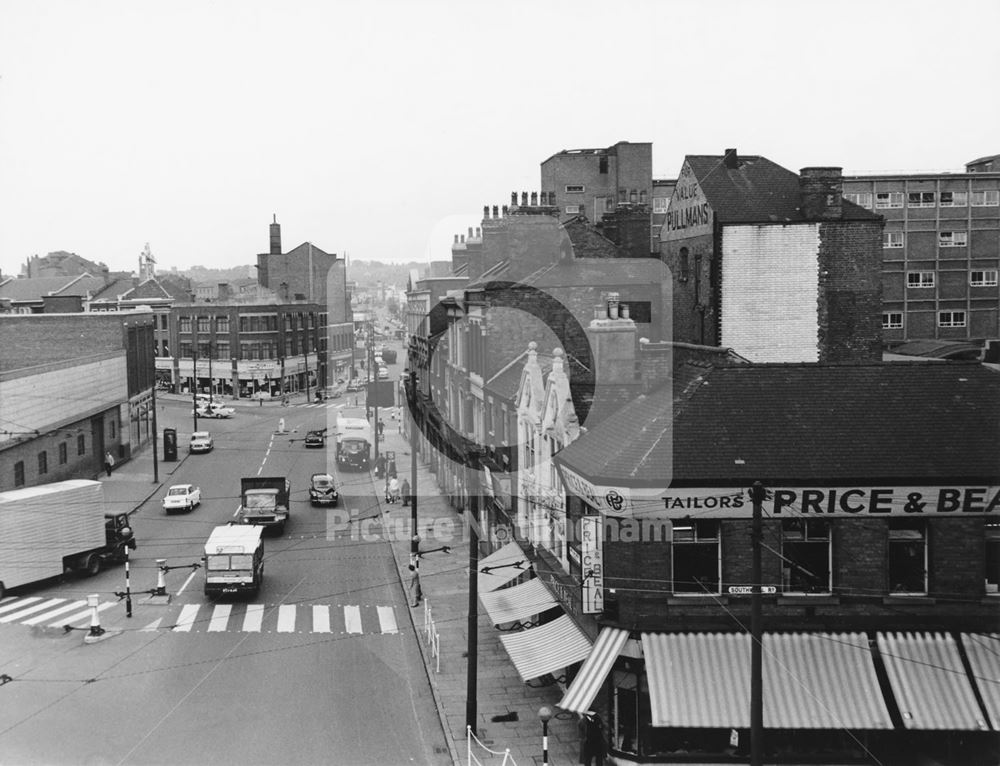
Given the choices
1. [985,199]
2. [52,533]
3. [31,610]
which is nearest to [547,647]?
[31,610]

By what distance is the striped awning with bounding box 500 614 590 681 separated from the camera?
65.6ft

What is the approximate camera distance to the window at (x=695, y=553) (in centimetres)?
1881

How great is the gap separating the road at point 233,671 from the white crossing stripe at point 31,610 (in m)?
0.12

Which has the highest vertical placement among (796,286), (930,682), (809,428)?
(796,286)

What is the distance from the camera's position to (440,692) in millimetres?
23078

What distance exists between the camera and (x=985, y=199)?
71438 millimetres

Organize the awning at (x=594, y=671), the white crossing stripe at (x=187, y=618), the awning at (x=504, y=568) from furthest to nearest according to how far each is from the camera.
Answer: the white crossing stripe at (x=187, y=618)
the awning at (x=504, y=568)
the awning at (x=594, y=671)

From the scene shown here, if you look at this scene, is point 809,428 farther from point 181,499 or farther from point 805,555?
point 181,499

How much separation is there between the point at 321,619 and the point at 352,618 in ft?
3.06

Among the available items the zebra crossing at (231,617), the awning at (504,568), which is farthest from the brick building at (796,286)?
the zebra crossing at (231,617)

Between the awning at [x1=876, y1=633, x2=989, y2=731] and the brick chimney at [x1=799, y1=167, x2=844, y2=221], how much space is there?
55.0 ft

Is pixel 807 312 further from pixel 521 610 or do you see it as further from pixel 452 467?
pixel 452 467

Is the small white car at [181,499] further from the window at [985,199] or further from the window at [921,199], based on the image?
the window at [985,199]

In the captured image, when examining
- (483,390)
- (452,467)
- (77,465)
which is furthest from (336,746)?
(77,465)
